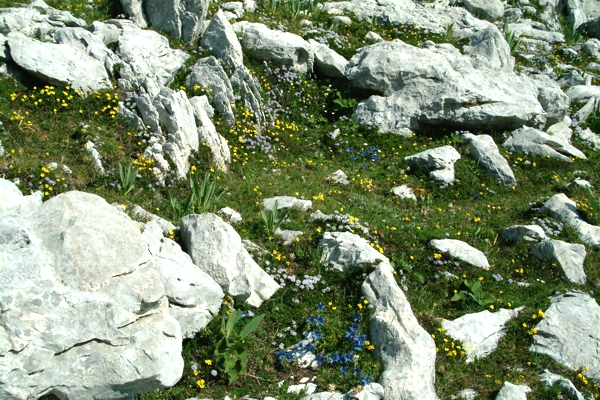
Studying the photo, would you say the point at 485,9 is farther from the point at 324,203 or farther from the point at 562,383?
the point at 562,383


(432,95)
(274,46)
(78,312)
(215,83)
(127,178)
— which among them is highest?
(78,312)

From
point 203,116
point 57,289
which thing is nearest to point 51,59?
point 203,116

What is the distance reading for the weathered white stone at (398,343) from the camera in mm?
6504

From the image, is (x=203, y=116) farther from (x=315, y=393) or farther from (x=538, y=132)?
(x=538, y=132)

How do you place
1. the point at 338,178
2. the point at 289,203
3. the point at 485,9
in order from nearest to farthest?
the point at 289,203 → the point at 338,178 → the point at 485,9

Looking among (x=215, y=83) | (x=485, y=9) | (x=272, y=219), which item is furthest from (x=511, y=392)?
(x=485, y=9)

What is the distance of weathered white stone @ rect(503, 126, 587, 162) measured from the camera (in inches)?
504

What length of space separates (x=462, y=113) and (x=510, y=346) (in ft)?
22.5

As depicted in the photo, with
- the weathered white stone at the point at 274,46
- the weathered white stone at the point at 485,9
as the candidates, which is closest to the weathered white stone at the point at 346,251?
the weathered white stone at the point at 274,46

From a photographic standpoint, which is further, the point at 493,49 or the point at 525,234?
the point at 493,49

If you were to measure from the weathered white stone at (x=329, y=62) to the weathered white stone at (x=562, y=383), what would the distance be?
9.06 meters

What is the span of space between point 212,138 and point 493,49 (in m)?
9.54

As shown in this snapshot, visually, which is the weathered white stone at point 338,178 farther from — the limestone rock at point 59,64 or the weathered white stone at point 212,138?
the limestone rock at point 59,64

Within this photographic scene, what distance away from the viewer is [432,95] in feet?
43.4
